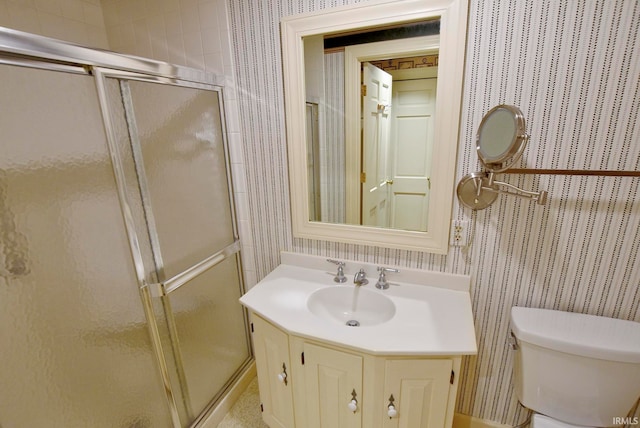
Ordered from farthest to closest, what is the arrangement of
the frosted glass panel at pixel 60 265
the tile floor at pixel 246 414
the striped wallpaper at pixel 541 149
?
the tile floor at pixel 246 414, the striped wallpaper at pixel 541 149, the frosted glass panel at pixel 60 265

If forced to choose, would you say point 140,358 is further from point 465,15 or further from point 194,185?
point 465,15

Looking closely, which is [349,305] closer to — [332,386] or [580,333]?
[332,386]

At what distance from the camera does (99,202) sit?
0.95 m

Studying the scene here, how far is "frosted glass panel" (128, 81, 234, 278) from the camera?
1.11 m

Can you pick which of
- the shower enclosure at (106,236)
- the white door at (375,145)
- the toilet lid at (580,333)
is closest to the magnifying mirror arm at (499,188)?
the white door at (375,145)

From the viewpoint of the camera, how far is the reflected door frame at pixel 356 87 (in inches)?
43.7

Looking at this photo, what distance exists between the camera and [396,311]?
3.77ft

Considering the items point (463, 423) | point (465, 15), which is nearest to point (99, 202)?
point (465, 15)

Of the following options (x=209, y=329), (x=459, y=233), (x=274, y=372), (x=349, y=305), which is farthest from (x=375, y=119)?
(x=209, y=329)

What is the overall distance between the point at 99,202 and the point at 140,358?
0.63 m

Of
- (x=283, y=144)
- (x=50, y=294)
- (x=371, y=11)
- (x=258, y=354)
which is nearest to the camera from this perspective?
(x=50, y=294)

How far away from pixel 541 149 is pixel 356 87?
0.74 m

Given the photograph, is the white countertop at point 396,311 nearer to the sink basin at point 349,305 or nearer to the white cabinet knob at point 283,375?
the sink basin at point 349,305

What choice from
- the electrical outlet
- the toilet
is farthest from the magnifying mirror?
the toilet
